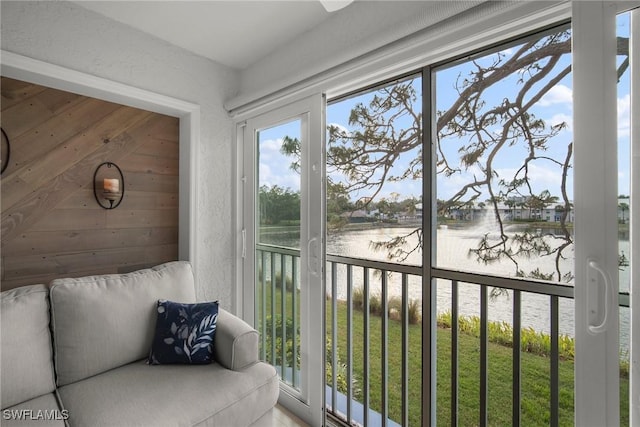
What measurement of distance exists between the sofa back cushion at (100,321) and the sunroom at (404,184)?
0.54 m

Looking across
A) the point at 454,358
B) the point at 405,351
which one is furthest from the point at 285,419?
the point at 454,358

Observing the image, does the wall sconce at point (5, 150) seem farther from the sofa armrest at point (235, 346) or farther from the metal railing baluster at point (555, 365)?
the metal railing baluster at point (555, 365)


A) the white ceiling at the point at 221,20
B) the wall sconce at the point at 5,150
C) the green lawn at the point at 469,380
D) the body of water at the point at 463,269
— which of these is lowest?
the green lawn at the point at 469,380

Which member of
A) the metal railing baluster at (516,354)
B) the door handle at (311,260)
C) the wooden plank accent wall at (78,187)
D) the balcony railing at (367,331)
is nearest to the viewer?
the metal railing baluster at (516,354)

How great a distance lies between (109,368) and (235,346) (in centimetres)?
69

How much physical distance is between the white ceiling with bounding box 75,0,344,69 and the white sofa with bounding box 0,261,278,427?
169 cm

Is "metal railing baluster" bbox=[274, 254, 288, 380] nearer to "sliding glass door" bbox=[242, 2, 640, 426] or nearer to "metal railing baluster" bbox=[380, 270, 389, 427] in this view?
"sliding glass door" bbox=[242, 2, 640, 426]

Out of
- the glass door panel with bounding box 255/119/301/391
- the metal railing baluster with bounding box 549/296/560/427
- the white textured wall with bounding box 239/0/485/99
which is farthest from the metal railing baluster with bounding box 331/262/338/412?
the white textured wall with bounding box 239/0/485/99

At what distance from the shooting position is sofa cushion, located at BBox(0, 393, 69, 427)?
126cm

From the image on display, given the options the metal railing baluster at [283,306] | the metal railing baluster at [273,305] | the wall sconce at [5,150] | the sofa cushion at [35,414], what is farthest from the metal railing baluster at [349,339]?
the wall sconce at [5,150]

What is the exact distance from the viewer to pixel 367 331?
7.30 ft

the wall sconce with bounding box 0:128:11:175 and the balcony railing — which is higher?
the wall sconce with bounding box 0:128:11:175

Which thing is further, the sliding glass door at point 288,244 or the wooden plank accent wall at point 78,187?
the sliding glass door at point 288,244

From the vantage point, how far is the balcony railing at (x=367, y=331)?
178 cm
